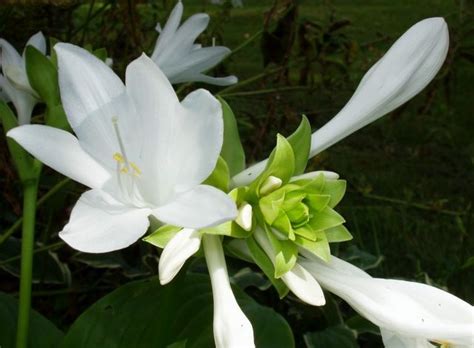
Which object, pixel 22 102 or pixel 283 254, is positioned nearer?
pixel 283 254

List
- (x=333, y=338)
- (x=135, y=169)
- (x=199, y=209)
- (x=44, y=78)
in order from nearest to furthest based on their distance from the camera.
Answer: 1. (x=199, y=209)
2. (x=135, y=169)
3. (x=44, y=78)
4. (x=333, y=338)

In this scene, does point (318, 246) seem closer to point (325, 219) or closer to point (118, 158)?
point (325, 219)

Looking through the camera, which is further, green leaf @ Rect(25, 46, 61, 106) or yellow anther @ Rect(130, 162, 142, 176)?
green leaf @ Rect(25, 46, 61, 106)

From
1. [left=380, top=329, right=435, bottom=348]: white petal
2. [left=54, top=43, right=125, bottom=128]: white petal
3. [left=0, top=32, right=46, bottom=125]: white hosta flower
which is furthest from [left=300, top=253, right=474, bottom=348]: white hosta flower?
[left=0, top=32, right=46, bottom=125]: white hosta flower

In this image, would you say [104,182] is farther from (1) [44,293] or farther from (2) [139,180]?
(1) [44,293]

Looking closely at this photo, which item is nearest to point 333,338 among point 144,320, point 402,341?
point 144,320

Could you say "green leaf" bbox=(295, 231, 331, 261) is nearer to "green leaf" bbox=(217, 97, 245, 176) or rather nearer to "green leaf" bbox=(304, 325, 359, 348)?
"green leaf" bbox=(217, 97, 245, 176)

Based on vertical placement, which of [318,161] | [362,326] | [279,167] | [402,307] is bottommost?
[362,326]
